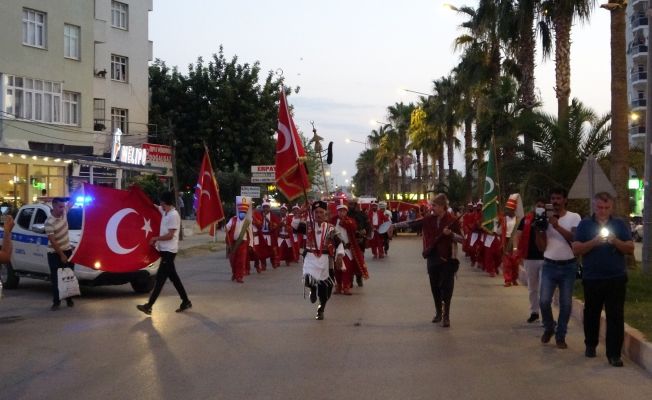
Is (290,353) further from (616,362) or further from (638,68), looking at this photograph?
(638,68)

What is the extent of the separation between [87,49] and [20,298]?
25.0 metres

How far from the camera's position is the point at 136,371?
8289mm

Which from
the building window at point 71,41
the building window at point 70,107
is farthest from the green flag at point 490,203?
the building window at point 71,41

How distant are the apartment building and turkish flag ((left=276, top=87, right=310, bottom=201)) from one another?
16.8 metres

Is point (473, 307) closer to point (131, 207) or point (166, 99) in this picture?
point (131, 207)

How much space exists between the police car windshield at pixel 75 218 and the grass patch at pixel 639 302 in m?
9.18

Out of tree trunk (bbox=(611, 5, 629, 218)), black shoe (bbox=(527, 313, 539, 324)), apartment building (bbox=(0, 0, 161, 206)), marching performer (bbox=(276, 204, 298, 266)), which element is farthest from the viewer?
apartment building (bbox=(0, 0, 161, 206))

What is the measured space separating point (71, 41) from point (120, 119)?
7.18 metres

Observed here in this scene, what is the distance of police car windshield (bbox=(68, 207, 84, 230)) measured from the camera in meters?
16.3

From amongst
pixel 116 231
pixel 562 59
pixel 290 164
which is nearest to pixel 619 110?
pixel 562 59

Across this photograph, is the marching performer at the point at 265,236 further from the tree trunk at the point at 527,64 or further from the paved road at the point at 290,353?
the tree trunk at the point at 527,64

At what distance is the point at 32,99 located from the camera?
34.5 meters

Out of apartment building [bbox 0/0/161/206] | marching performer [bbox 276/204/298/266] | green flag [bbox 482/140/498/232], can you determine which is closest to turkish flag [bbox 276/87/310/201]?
green flag [bbox 482/140/498/232]

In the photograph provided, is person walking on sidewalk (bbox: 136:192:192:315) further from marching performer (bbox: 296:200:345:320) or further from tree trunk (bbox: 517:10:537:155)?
tree trunk (bbox: 517:10:537:155)
